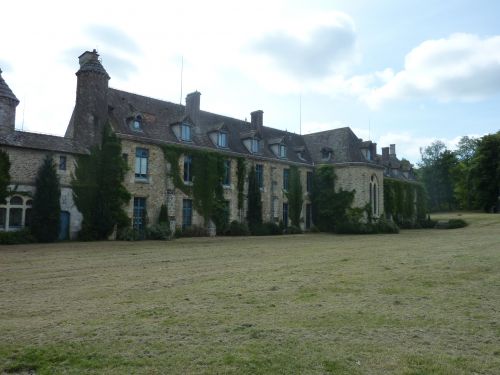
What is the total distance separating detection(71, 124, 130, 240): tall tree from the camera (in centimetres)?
2383

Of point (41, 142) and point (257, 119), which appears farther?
point (257, 119)

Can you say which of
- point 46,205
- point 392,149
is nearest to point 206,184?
point 46,205

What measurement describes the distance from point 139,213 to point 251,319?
2058cm

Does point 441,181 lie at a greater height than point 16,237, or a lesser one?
greater

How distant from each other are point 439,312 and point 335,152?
31742 mm

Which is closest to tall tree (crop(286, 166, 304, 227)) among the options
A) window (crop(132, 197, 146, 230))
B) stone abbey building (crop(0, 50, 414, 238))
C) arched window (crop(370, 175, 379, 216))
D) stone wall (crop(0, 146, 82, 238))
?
stone abbey building (crop(0, 50, 414, 238))

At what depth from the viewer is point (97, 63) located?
26.2 m

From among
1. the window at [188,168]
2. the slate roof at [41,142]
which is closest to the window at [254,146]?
the window at [188,168]

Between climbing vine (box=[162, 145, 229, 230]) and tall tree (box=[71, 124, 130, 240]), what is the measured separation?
4.18 meters

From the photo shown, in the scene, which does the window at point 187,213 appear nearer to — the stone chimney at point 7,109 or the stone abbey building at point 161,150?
the stone abbey building at point 161,150

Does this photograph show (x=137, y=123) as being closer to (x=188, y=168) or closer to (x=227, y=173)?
(x=188, y=168)

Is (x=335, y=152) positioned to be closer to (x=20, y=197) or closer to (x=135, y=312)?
(x=20, y=197)

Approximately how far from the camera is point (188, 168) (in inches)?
1129

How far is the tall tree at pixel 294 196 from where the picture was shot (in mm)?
35188
